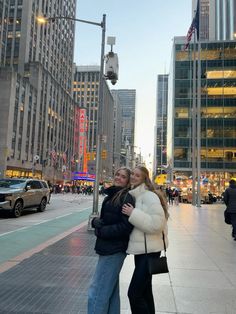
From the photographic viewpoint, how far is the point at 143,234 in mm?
3408

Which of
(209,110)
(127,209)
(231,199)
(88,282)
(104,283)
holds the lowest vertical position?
(88,282)

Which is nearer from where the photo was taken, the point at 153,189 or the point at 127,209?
the point at 127,209

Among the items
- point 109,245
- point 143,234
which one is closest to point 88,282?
point 109,245

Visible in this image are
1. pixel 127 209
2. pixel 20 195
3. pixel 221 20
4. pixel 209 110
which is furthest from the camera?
pixel 221 20

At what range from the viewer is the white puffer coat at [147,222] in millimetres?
3312

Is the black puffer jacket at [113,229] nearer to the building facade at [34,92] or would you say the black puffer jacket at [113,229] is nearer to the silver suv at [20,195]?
the silver suv at [20,195]

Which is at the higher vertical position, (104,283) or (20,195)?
(20,195)

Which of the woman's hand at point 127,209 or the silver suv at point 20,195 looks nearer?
the woman's hand at point 127,209

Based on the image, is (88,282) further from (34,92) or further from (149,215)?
(34,92)

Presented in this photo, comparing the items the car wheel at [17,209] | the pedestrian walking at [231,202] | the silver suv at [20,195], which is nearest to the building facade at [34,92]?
the silver suv at [20,195]

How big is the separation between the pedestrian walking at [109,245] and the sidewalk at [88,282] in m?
1.18

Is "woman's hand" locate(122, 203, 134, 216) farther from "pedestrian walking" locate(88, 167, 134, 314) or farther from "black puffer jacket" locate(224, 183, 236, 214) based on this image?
"black puffer jacket" locate(224, 183, 236, 214)

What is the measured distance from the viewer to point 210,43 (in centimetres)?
7500

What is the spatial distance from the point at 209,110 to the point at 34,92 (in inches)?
1556
